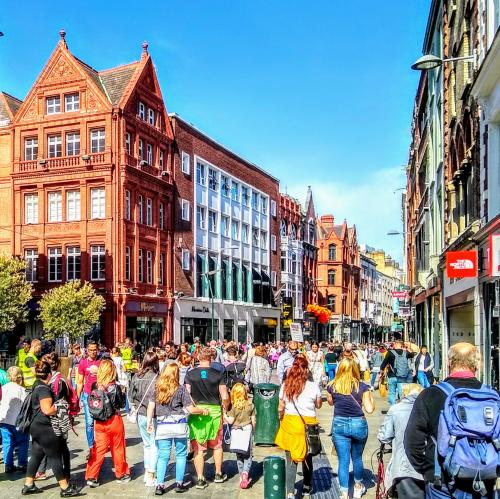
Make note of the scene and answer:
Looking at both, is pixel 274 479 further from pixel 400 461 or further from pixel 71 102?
pixel 71 102

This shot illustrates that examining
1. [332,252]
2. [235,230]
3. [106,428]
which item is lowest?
[106,428]

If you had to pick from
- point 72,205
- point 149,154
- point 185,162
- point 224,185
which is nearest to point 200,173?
point 185,162

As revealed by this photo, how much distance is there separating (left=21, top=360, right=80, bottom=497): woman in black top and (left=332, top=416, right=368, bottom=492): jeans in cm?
338

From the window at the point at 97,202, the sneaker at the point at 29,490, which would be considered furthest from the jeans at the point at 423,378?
the window at the point at 97,202

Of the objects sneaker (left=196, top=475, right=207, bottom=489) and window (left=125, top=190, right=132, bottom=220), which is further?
window (left=125, top=190, right=132, bottom=220)

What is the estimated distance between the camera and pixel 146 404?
31.4 ft

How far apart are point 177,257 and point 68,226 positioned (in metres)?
7.97

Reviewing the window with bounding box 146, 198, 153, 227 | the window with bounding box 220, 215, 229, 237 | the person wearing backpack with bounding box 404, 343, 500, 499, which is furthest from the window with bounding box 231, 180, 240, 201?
the person wearing backpack with bounding box 404, 343, 500, 499

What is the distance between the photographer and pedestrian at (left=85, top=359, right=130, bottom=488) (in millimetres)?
9164

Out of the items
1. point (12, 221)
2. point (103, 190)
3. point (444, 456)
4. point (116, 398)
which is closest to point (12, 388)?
point (116, 398)

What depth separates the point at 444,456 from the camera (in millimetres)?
4680

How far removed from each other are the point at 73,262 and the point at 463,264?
2703cm

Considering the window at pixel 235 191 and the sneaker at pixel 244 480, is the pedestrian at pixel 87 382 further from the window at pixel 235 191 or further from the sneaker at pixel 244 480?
the window at pixel 235 191

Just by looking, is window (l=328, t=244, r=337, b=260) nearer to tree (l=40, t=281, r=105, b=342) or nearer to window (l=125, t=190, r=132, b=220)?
window (l=125, t=190, r=132, b=220)
